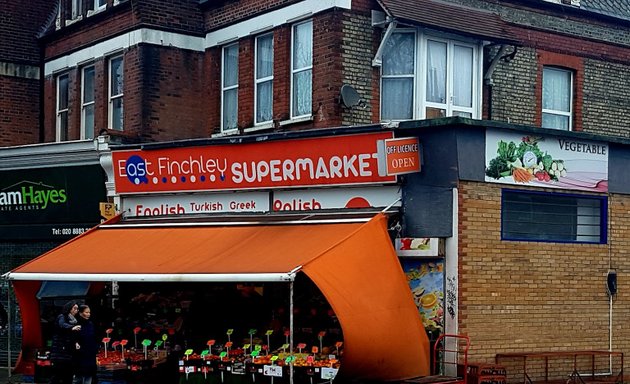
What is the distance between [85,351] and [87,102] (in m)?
8.32

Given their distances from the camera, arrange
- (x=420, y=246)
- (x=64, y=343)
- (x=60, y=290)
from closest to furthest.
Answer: (x=420, y=246)
(x=64, y=343)
(x=60, y=290)

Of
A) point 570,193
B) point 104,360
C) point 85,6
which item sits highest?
point 85,6

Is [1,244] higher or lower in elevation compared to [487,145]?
lower

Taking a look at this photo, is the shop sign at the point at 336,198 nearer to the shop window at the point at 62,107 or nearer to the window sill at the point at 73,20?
the window sill at the point at 73,20

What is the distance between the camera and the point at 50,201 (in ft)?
67.5

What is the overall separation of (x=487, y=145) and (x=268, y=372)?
14.0 ft

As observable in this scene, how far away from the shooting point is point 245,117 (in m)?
19.0

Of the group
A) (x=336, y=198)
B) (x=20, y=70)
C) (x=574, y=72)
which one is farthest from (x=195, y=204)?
(x=574, y=72)

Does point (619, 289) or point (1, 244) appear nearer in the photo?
point (619, 289)

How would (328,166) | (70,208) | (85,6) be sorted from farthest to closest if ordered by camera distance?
(85,6)
(70,208)
(328,166)

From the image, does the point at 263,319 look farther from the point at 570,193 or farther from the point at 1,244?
the point at 1,244

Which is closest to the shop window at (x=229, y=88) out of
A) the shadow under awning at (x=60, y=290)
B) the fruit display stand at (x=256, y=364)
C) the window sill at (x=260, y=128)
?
the window sill at (x=260, y=128)

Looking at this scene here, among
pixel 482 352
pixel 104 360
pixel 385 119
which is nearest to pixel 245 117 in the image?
pixel 385 119

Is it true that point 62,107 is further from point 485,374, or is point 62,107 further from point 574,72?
point 485,374
